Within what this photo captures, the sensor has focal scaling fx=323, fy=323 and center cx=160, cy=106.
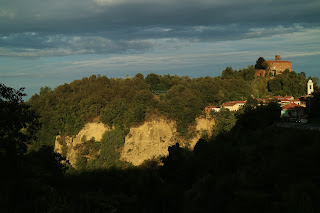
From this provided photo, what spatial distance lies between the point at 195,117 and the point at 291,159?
2973cm

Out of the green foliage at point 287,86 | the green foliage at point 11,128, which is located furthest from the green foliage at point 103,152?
the green foliage at point 287,86

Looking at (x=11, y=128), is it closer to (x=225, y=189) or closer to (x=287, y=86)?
(x=225, y=189)

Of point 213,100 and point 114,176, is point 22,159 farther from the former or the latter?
point 213,100

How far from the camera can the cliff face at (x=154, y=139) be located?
37.0 m

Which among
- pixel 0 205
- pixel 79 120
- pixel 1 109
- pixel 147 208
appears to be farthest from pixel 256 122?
pixel 79 120

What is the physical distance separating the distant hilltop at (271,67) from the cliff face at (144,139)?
23945 mm

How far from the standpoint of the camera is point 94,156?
119 feet

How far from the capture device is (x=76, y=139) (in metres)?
38.9

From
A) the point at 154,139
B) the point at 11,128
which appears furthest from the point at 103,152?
the point at 11,128

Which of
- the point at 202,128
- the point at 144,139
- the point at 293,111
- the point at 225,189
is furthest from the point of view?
the point at 202,128

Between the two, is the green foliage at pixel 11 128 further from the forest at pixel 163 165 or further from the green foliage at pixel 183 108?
the green foliage at pixel 183 108

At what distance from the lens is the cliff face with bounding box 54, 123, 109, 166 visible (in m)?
37.8

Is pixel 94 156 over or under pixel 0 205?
under

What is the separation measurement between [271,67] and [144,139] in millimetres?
33593
